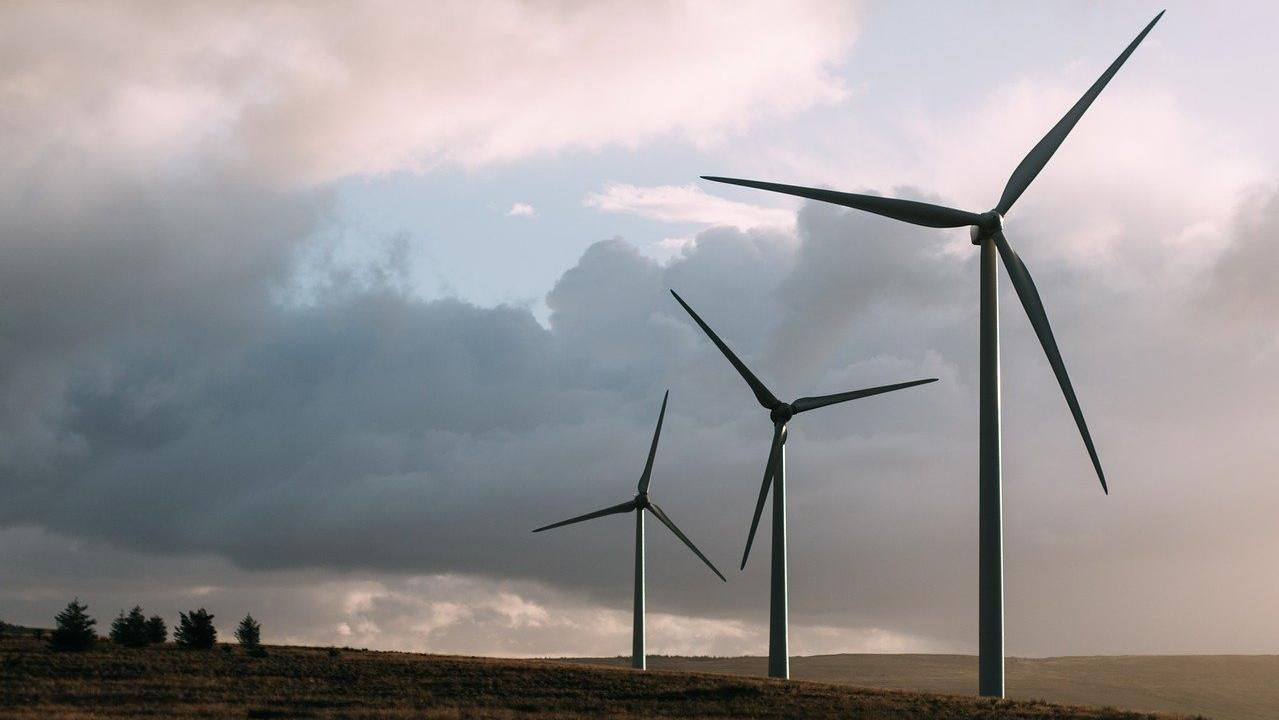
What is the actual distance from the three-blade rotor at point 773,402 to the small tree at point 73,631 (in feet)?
146

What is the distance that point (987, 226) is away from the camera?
64.2 meters

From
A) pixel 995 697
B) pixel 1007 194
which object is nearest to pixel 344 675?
pixel 995 697

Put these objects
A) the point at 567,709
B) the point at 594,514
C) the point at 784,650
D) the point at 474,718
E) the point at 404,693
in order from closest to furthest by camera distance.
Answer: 1. the point at 474,718
2. the point at 567,709
3. the point at 404,693
4. the point at 784,650
5. the point at 594,514

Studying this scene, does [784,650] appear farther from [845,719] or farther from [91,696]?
[91,696]

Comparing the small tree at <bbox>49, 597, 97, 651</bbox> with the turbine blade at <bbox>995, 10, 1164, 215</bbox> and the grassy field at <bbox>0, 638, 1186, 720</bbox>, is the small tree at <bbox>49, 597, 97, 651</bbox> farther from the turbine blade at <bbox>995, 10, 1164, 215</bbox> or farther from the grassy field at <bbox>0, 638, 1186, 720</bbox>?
the turbine blade at <bbox>995, 10, 1164, 215</bbox>

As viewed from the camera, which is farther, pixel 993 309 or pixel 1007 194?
pixel 1007 194

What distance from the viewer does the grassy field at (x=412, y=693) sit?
62.1 meters

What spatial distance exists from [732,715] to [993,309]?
21.3 metres

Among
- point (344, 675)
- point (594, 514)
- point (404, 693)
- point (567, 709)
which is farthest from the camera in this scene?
point (594, 514)

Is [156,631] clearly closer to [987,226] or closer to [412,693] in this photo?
[412,693]

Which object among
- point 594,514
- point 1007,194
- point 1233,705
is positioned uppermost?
point 1007,194

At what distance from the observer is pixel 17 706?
63375 mm

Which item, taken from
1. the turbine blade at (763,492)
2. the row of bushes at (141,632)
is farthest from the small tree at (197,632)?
the turbine blade at (763,492)

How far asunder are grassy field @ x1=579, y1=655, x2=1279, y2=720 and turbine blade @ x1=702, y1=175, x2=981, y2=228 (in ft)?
232
